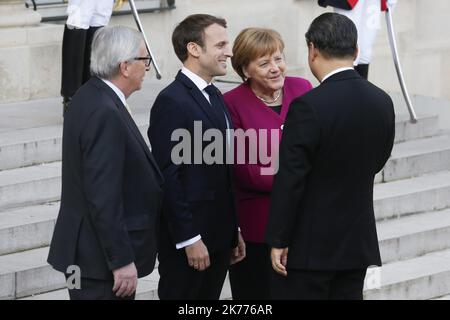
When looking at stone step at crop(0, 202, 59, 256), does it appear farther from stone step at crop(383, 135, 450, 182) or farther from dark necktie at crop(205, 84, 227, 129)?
stone step at crop(383, 135, 450, 182)

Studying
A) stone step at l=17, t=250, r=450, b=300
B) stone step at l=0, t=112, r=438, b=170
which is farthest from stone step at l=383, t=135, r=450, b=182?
stone step at l=0, t=112, r=438, b=170

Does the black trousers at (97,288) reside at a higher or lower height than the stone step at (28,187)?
higher

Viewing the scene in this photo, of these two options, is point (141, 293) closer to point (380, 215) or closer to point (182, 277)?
point (182, 277)

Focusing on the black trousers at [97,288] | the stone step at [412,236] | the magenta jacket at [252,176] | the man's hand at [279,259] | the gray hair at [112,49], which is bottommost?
the stone step at [412,236]

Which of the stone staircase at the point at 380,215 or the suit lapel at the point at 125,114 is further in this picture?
the stone staircase at the point at 380,215

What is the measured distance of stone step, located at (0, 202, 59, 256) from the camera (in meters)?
6.85

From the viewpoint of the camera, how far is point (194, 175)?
215 inches

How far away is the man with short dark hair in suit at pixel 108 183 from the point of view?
4.84 m

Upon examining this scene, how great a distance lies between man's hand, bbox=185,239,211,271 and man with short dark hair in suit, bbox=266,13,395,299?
38cm

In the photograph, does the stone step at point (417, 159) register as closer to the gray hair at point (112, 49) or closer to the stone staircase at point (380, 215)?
the stone staircase at point (380, 215)

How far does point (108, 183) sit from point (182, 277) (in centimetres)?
86

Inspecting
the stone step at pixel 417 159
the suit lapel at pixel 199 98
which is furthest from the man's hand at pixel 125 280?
the stone step at pixel 417 159

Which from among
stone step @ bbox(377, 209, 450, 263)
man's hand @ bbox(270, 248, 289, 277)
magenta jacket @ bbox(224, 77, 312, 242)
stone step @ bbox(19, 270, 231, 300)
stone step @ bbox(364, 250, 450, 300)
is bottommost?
stone step @ bbox(364, 250, 450, 300)

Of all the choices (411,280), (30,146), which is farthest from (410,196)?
(30,146)
